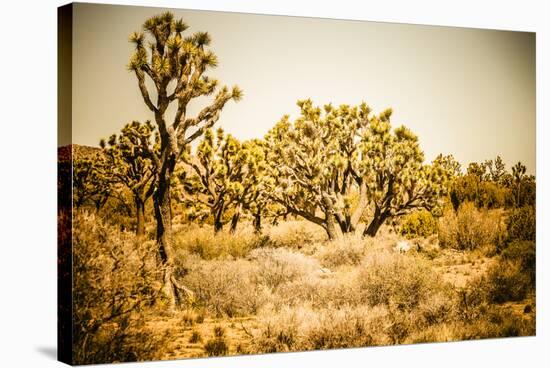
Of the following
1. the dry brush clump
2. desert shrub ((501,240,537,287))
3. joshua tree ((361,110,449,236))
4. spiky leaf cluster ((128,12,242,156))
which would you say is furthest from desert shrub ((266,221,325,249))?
desert shrub ((501,240,537,287))

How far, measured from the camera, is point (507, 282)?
43.8ft

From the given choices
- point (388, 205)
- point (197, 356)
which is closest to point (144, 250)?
point (197, 356)

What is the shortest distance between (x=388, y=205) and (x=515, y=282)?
1.95m

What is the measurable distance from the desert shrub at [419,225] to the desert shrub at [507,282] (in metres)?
0.94

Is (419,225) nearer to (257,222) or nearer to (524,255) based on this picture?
(524,255)

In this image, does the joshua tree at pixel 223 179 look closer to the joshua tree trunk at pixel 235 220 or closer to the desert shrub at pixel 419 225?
the joshua tree trunk at pixel 235 220

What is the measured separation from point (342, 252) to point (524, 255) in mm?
2461

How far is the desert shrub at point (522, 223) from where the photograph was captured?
529 inches

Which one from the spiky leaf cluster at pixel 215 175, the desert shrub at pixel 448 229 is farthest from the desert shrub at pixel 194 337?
the desert shrub at pixel 448 229

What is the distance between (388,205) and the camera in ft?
42.0

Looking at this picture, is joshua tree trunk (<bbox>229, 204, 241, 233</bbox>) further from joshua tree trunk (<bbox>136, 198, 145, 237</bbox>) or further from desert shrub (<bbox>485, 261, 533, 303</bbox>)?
desert shrub (<bbox>485, 261, 533, 303</bbox>)

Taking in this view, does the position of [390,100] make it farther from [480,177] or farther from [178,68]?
[178,68]

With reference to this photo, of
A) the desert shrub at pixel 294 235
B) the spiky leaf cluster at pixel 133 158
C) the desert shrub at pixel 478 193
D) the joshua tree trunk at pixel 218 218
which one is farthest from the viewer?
the desert shrub at pixel 478 193

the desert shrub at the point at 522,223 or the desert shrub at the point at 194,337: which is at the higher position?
the desert shrub at the point at 522,223
